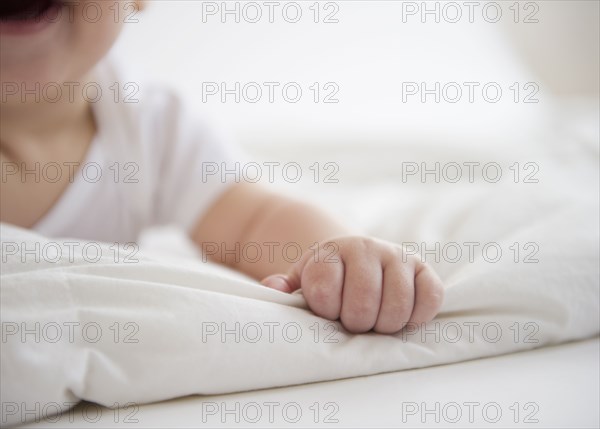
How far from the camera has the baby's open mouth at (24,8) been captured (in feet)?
2.05

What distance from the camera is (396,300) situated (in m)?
0.49

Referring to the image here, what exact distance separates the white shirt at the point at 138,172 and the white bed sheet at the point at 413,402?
425mm

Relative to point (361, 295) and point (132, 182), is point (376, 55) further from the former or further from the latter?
point (361, 295)

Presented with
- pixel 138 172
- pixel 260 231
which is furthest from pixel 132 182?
pixel 260 231

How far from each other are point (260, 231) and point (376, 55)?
1.68 metres

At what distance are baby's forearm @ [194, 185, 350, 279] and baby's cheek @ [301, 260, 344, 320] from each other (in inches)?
5.5

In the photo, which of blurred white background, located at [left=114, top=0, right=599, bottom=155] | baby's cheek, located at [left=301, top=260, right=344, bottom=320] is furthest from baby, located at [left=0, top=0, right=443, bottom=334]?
blurred white background, located at [left=114, top=0, right=599, bottom=155]

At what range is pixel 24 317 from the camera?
16.5 inches

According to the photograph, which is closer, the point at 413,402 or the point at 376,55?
the point at 413,402

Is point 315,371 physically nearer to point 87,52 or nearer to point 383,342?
point 383,342

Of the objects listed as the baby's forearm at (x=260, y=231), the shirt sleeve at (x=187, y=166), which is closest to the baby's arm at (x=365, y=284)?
the baby's forearm at (x=260, y=231)

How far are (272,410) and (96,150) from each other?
1.68 ft

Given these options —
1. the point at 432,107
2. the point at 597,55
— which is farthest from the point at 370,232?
the point at 432,107

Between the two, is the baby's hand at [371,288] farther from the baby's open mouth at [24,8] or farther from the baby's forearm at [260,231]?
the baby's open mouth at [24,8]
